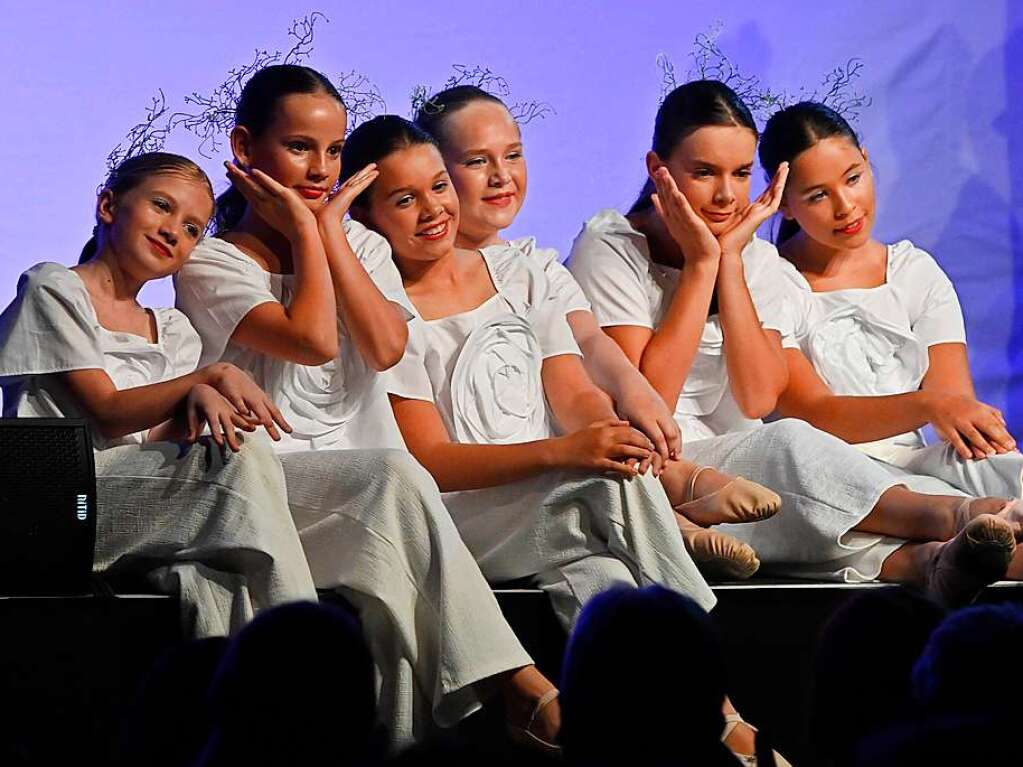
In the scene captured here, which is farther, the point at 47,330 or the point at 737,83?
the point at 737,83

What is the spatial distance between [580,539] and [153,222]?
84cm

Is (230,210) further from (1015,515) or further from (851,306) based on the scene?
(1015,515)

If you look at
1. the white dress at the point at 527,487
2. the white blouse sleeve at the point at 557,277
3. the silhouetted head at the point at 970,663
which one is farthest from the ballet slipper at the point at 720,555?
the silhouetted head at the point at 970,663

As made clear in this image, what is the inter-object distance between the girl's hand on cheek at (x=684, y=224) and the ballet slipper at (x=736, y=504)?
518 mm

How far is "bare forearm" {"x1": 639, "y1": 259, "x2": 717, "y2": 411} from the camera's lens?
3.09 m

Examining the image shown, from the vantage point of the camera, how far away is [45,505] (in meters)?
2.40

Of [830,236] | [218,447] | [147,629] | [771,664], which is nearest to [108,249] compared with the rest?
[218,447]

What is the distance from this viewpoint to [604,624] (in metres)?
1.51

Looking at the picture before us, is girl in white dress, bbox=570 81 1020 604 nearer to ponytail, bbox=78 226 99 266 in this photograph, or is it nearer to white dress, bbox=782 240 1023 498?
white dress, bbox=782 240 1023 498

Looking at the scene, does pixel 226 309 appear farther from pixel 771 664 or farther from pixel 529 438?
pixel 771 664

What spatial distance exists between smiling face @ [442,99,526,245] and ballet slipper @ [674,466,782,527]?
29.2 inches

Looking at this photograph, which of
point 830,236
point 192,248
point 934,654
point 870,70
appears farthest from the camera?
point 870,70

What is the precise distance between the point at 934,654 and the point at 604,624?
28cm

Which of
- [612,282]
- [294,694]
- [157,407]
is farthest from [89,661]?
[612,282]
